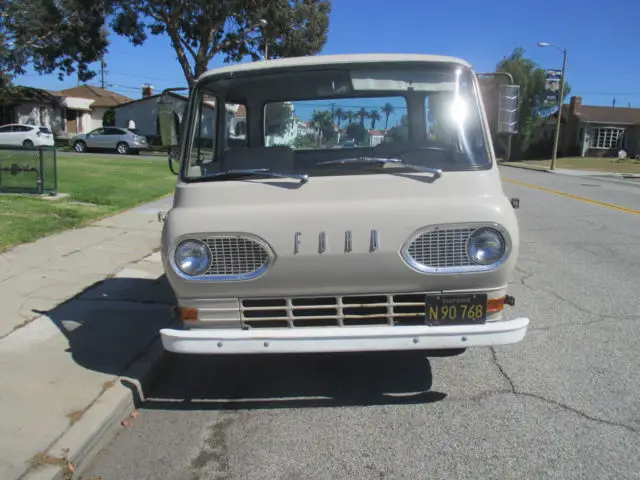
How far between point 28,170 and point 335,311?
36.5ft

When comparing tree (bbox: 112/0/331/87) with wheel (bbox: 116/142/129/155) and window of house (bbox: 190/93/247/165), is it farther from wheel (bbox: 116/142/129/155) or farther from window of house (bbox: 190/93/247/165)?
window of house (bbox: 190/93/247/165)

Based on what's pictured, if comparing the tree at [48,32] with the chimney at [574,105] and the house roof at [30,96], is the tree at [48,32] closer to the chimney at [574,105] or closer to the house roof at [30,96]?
the house roof at [30,96]

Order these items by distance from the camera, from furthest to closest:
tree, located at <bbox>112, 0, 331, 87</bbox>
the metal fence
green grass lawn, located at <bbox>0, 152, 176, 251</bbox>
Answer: tree, located at <bbox>112, 0, 331, 87</bbox> → the metal fence → green grass lawn, located at <bbox>0, 152, 176, 251</bbox>

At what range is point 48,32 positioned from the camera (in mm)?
33688

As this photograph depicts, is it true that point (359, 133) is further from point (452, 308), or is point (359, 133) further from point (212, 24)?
point (212, 24)

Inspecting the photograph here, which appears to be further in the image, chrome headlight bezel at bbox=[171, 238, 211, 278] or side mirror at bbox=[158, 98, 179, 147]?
side mirror at bbox=[158, 98, 179, 147]

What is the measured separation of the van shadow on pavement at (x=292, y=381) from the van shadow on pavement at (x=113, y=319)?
35cm

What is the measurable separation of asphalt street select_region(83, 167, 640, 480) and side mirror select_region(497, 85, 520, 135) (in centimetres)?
179

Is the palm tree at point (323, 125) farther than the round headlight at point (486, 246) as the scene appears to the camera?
Yes

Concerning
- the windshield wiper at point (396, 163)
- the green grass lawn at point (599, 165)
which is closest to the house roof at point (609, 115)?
the green grass lawn at point (599, 165)

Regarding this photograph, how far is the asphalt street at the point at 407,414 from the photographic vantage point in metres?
3.25

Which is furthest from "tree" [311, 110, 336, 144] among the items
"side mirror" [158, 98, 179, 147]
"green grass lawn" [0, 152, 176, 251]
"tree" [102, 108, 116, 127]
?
"tree" [102, 108, 116, 127]

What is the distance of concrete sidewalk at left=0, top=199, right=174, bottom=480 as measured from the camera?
133 inches

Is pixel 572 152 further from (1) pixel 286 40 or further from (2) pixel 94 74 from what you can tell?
(2) pixel 94 74
